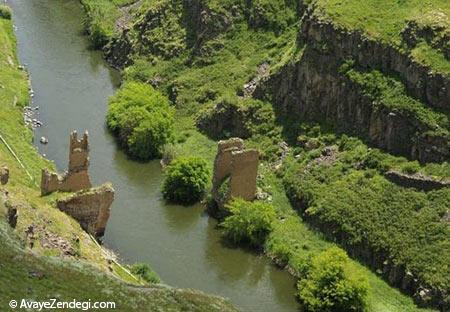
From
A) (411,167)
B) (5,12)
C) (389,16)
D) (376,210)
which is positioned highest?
(389,16)

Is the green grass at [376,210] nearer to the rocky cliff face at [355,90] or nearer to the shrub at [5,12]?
the rocky cliff face at [355,90]

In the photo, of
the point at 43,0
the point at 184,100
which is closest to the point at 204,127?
the point at 184,100

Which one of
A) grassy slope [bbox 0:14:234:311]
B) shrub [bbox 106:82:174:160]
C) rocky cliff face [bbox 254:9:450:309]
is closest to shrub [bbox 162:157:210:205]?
rocky cliff face [bbox 254:9:450:309]

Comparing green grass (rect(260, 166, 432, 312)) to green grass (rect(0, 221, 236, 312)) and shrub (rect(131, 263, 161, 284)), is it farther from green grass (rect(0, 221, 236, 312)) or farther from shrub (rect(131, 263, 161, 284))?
green grass (rect(0, 221, 236, 312))

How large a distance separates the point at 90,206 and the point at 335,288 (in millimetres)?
19578

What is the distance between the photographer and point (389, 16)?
87.8 meters

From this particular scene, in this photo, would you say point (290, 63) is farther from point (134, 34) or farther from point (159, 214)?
point (134, 34)

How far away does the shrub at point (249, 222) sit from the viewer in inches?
2955

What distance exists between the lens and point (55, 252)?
62.0 metres

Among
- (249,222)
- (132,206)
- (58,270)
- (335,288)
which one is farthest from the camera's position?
(132,206)

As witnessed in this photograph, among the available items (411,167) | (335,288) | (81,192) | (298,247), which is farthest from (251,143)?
(335,288)

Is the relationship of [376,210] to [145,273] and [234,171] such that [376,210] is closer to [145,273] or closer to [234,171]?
[234,171]

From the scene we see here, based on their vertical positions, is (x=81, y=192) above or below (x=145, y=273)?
above

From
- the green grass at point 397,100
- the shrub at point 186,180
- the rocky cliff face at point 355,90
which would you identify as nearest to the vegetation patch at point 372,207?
the rocky cliff face at point 355,90
